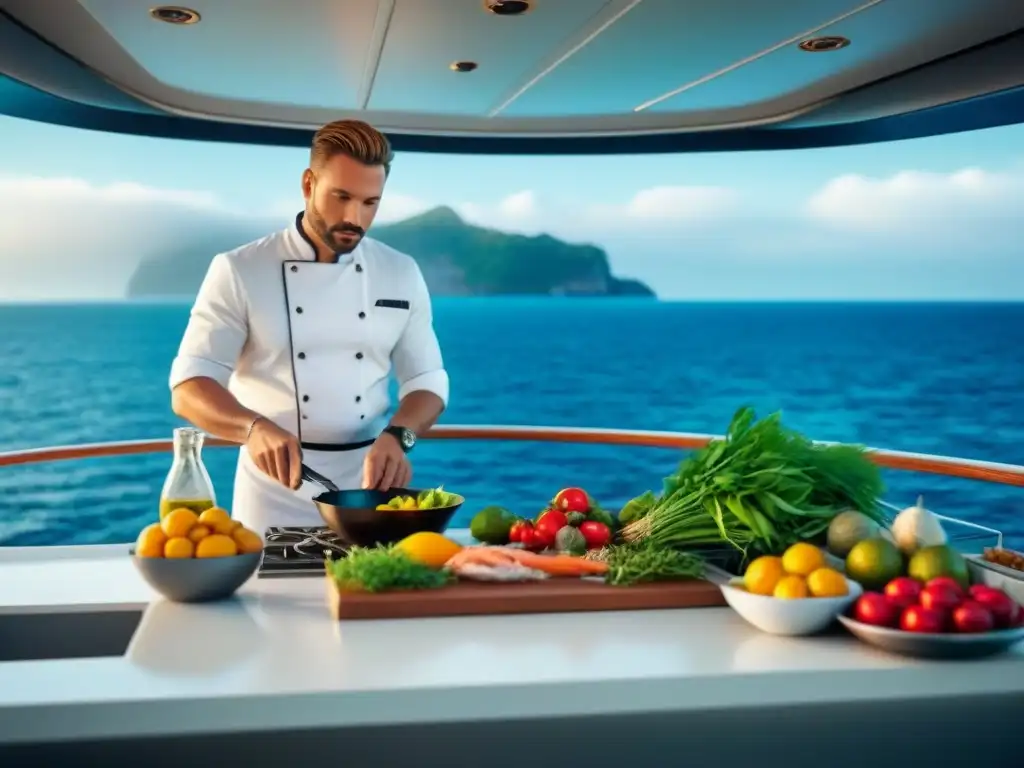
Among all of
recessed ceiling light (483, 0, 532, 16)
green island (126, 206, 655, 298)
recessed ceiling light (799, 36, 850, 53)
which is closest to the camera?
recessed ceiling light (483, 0, 532, 16)

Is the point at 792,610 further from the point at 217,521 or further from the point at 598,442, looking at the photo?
the point at 598,442

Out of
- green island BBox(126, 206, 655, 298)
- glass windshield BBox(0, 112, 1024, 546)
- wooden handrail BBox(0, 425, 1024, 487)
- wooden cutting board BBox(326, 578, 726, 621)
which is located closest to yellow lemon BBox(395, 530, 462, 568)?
wooden cutting board BBox(326, 578, 726, 621)

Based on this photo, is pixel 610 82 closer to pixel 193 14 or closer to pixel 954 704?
pixel 193 14

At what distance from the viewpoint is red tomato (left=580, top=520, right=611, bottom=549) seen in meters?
2.17

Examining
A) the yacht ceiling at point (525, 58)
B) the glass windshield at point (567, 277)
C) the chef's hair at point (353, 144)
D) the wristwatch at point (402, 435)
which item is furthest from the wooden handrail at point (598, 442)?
the glass windshield at point (567, 277)

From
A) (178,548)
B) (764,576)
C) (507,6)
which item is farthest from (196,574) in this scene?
(507,6)

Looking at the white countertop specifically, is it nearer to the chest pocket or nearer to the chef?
the chef

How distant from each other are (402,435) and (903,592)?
143 cm

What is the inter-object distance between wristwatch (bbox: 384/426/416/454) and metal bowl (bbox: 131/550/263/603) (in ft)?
2.92

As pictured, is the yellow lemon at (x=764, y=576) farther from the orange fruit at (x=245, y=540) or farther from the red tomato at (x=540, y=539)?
the orange fruit at (x=245, y=540)

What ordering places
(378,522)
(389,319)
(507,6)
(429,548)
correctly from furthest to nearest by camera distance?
(507,6)
(389,319)
(378,522)
(429,548)

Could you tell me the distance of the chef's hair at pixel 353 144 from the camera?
2.75 meters

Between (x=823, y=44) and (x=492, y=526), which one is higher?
(x=823, y=44)

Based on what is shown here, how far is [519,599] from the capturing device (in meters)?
1.86
